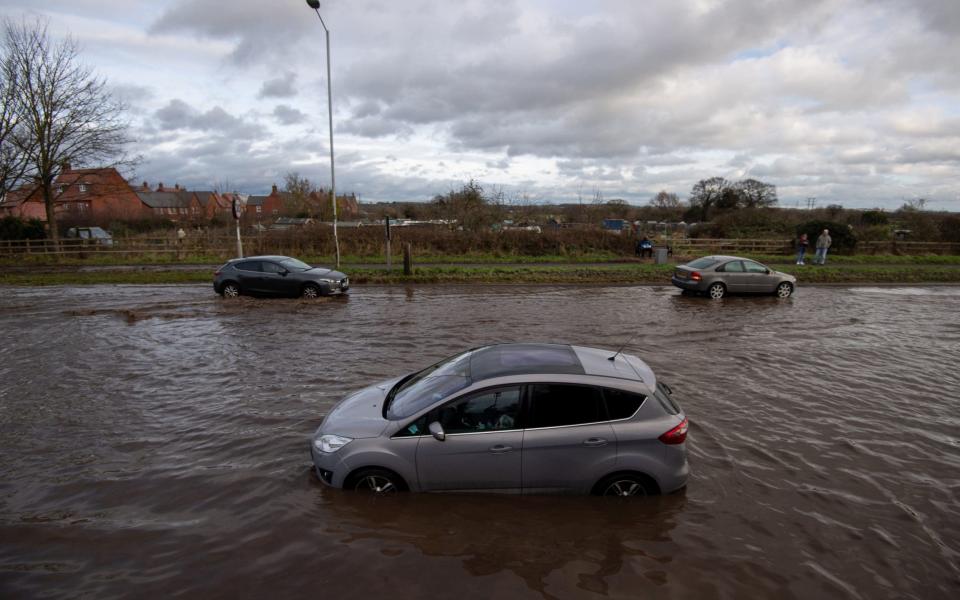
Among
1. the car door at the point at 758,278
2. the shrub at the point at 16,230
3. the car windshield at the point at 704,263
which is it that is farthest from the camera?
the shrub at the point at 16,230

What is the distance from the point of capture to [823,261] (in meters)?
25.6

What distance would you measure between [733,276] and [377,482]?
15.5m

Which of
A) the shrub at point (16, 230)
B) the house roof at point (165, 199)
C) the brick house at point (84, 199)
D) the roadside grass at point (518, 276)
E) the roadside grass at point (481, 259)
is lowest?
the roadside grass at point (518, 276)

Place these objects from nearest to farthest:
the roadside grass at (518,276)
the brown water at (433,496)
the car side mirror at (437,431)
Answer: the brown water at (433,496) < the car side mirror at (437,431) < the roadside grass at (518,276)

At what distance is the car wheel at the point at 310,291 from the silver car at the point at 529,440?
12.3 m

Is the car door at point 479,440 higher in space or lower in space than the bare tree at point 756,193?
lower

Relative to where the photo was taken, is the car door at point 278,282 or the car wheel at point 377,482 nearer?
the car wheel at point 377,482

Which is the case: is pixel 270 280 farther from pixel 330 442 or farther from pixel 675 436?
pixel 675 436

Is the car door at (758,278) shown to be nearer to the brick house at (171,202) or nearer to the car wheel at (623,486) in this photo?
the car wheel at (623,486)

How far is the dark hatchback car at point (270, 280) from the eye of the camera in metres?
16.7

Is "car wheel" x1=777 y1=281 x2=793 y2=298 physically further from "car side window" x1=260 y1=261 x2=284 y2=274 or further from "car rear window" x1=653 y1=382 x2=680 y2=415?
"car side window" x1=260 y1=261 x2=284 y2=274

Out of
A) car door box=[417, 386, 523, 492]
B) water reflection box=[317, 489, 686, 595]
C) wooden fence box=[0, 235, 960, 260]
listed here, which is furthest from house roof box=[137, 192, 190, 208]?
car door box=[417, 386, 523, 492]

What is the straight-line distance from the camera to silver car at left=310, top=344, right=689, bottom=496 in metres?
5.00

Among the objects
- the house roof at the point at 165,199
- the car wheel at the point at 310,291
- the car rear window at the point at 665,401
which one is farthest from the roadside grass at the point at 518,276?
the house roof at the point at 165,199
